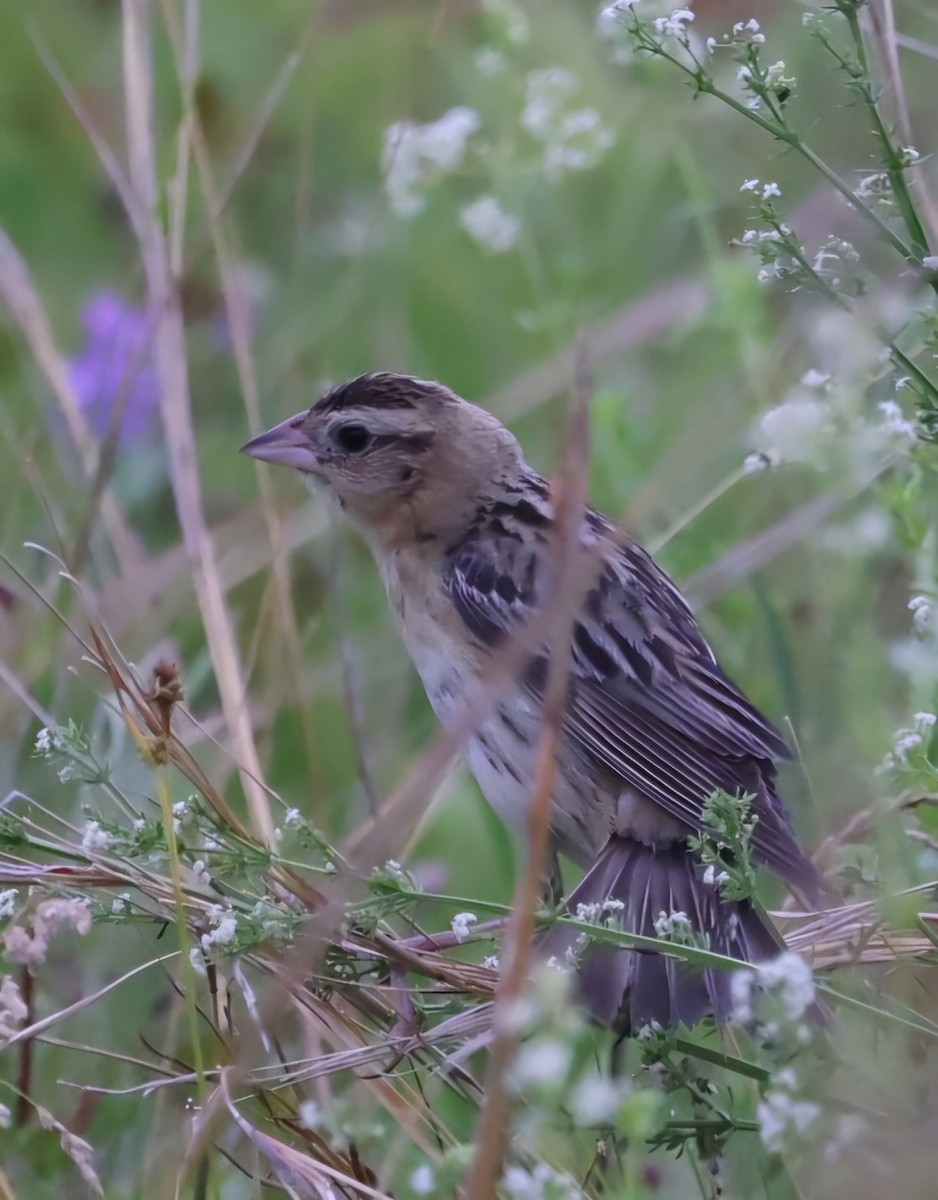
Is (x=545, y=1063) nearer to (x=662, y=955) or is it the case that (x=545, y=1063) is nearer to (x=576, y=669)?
(x=662, y=955)

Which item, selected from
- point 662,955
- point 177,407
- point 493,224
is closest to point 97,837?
point 662,955

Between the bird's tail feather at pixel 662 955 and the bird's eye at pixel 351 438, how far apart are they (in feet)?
3.80

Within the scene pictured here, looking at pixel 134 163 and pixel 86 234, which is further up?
pixel 134 163

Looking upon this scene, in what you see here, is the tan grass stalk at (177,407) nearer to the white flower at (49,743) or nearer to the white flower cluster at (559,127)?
the white flower at (49,743)

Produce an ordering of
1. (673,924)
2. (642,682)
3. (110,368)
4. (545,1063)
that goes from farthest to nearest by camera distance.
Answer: (110,368), (642,682), (673,924), (545,1063)

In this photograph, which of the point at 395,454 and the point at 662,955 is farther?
the point at 395,454

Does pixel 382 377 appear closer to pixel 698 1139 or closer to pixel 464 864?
pixel 464 864

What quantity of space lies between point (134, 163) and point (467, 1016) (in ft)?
6.72

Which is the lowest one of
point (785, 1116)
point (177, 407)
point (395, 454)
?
point (395, 454)

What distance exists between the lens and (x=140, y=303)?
4.36 m

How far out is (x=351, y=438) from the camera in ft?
11.9

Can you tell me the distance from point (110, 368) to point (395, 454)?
3.20 feet

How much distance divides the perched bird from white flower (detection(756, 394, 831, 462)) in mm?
681

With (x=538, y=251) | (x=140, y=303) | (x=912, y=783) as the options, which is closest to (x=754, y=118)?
(x=912, y=783)
